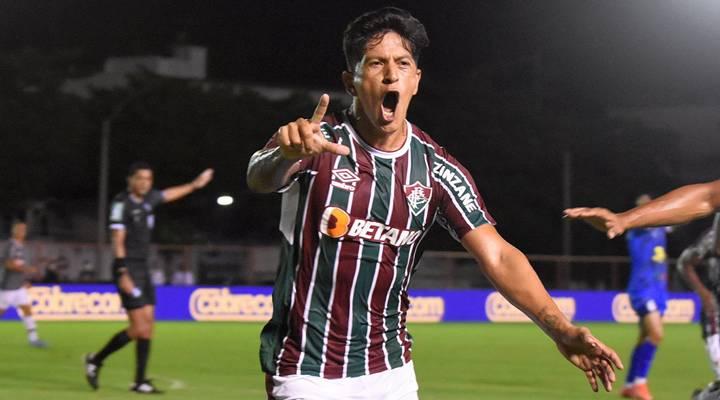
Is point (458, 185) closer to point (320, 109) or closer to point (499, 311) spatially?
point (320, 109)

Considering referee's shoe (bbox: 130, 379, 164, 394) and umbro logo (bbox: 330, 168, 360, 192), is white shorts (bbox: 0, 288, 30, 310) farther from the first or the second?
umbro logo (bbox: 330, 168, 360, 192)

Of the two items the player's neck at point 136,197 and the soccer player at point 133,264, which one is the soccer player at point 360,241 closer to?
the soccer player at point 133,264

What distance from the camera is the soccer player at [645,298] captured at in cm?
1363

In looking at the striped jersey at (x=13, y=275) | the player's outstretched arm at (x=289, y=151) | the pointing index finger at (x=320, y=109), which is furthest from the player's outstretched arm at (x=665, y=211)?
the striped jersey at (x=13, y=275)

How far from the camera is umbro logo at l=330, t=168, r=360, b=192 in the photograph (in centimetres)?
486

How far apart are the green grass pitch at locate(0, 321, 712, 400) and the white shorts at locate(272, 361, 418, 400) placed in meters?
8.06

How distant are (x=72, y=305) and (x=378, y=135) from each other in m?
27.4

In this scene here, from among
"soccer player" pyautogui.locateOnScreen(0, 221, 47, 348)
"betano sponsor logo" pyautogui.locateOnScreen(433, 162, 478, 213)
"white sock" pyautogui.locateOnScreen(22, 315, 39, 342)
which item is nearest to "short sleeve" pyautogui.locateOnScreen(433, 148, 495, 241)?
"betano sponsor logo" pyautogui.locateOnScreen(433, 162, 478, 213)

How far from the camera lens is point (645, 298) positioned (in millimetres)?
14117

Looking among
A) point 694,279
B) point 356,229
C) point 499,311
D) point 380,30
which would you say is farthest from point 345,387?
point 499,311

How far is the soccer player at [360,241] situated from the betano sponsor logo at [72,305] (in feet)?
88.3

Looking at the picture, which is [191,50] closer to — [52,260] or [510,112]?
[510,112]

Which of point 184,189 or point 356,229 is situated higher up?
point 184,189

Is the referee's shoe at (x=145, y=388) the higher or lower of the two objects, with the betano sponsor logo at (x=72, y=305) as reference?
lower
